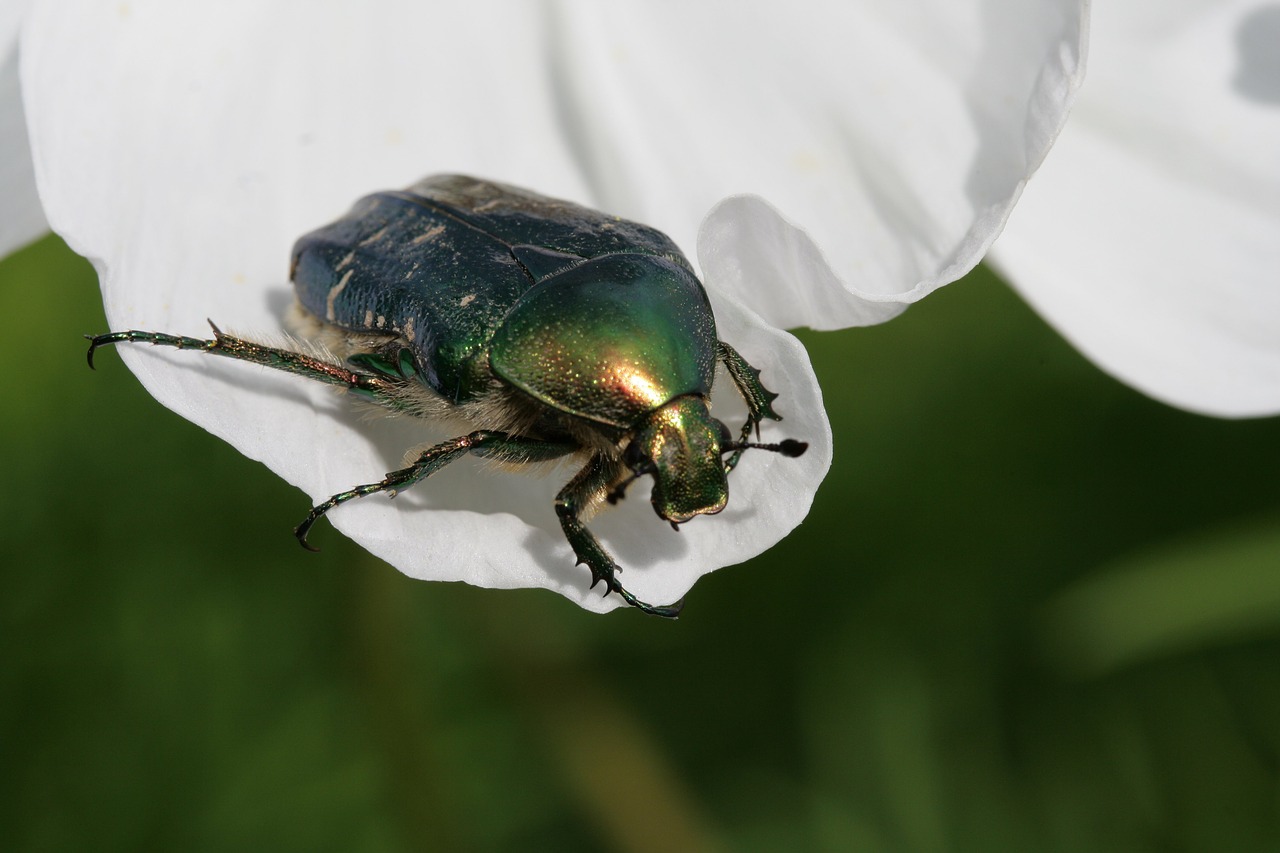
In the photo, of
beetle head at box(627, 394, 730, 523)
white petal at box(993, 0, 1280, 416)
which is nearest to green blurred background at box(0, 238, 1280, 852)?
white petal at box(993, 0, 1280, 416)

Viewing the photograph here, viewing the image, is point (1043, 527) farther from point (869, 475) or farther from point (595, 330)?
point (595, 330)

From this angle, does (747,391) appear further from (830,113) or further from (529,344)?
(830,113)

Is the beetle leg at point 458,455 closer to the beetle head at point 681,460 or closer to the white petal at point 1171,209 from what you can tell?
the beetle head at point 681,460

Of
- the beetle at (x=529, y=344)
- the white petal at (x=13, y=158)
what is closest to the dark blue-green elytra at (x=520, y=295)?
the beetle at (x=529, y=344)

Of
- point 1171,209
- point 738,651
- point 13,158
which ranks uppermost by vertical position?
point 13,158

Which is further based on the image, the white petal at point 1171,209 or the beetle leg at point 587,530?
the white petal at point 1171,209

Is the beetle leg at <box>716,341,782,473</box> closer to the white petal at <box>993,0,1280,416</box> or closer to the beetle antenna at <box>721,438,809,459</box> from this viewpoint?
the beetle antenna at <box>721,438,809,459</box>

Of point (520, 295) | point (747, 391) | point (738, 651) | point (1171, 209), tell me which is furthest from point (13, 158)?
point (738, 651)
